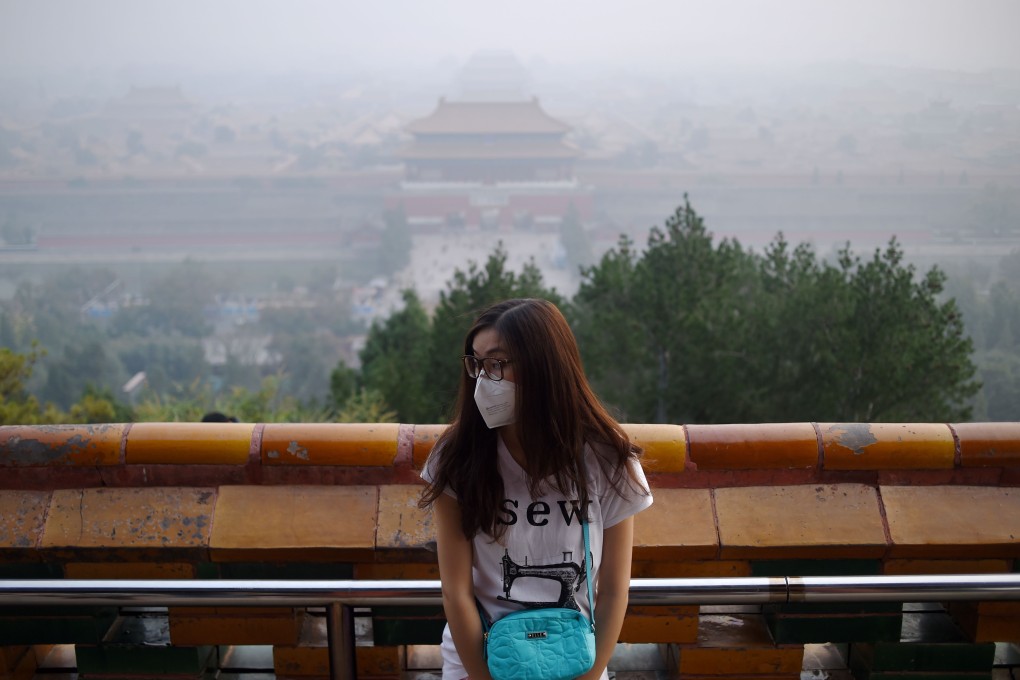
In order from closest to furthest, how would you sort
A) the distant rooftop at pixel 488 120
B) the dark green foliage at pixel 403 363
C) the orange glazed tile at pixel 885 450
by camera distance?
the orange glazed tile at pixel 885 450 < the dark green foliage at pixel 403 363 < the distant rooftop at pixel 488 120

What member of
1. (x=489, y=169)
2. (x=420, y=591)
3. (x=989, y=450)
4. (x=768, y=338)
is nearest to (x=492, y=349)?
(x=420, y=591)

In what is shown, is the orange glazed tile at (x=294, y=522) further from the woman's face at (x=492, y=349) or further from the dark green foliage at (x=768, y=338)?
the dark green foliage at (x=768, y=338)

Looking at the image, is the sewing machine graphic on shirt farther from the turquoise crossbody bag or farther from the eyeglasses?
the eyeglasses

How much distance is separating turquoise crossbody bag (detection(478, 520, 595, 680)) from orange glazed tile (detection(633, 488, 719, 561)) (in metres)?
0.61

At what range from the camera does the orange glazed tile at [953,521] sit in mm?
1996

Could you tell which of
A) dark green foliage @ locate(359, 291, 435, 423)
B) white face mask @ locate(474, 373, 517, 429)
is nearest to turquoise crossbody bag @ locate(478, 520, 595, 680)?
white face mask @ locate(474, 373, 517, 429)

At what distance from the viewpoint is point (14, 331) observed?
38656mm

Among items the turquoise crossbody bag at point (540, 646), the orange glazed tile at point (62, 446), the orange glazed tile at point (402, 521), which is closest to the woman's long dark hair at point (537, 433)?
the turquoise crossbody bag at point (540, 646)

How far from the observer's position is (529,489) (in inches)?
57.1

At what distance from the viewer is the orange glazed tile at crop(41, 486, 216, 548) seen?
2.03 meters

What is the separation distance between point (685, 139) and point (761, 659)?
7963 centimetres

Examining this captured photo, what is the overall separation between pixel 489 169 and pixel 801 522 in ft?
209

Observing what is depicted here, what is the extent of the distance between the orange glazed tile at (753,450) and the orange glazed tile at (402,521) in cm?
69

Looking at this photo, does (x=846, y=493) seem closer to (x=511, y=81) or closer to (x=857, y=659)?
(x=857, y=659)
